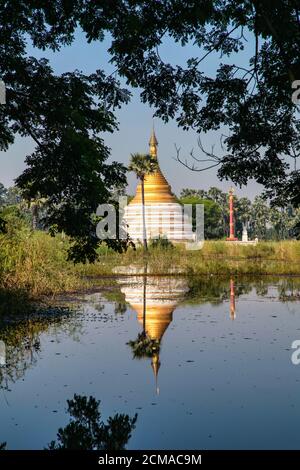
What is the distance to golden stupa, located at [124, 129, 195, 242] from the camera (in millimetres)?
62312

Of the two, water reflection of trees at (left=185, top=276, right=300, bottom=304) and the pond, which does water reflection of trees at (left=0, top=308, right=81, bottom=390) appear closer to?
the pond

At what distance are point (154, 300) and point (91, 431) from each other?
1218 centimetres

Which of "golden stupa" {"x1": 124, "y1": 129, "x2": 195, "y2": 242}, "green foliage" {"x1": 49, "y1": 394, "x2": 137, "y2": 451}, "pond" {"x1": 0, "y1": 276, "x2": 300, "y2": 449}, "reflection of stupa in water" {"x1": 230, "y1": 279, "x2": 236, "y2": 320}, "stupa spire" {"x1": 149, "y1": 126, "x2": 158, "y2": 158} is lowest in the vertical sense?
"green foliage" {"x1": 49, "y1": 394, "x2": 137, "y2": 451}

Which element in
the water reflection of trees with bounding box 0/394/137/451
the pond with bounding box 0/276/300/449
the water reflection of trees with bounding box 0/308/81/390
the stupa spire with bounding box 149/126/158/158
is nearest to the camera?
the water reflection of trees with bounding box 0/394/137/451

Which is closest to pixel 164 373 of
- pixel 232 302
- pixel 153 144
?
pixel 232 302

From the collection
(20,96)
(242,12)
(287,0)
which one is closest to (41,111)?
(20,96)

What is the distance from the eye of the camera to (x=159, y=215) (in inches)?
2496

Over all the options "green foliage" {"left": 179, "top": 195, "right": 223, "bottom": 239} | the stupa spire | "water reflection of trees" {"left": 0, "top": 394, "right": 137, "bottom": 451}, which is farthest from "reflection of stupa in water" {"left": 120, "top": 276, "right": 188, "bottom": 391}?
"green foliage" {"left": 179, "top": 195, "right": 223, "bottom": 239}

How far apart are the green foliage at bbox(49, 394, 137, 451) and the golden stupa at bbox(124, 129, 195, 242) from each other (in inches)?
2099

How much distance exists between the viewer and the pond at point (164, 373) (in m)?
6.74

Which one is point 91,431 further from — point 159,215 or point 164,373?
point 159,215

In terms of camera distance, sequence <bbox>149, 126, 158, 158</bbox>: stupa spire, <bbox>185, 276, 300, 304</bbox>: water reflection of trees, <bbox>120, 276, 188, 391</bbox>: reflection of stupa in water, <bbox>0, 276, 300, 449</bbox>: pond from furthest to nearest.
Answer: <bbox>149, 126, 158, 158</bbox>: stupa spire, <bbox>185, 276, 300, 304</bbox>: water reflection of trees, <bbox>120, 276, 188, 391</bbox>: reflection of stupa in water, <bbox>0, 276, 300, 449</bbox>: pond

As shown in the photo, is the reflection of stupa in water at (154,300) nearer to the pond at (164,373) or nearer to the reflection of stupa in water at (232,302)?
the pond at (164,373)

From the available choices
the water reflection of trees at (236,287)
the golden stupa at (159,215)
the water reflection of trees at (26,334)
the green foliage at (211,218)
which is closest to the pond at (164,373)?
the water reflection of trees at (26,334)
